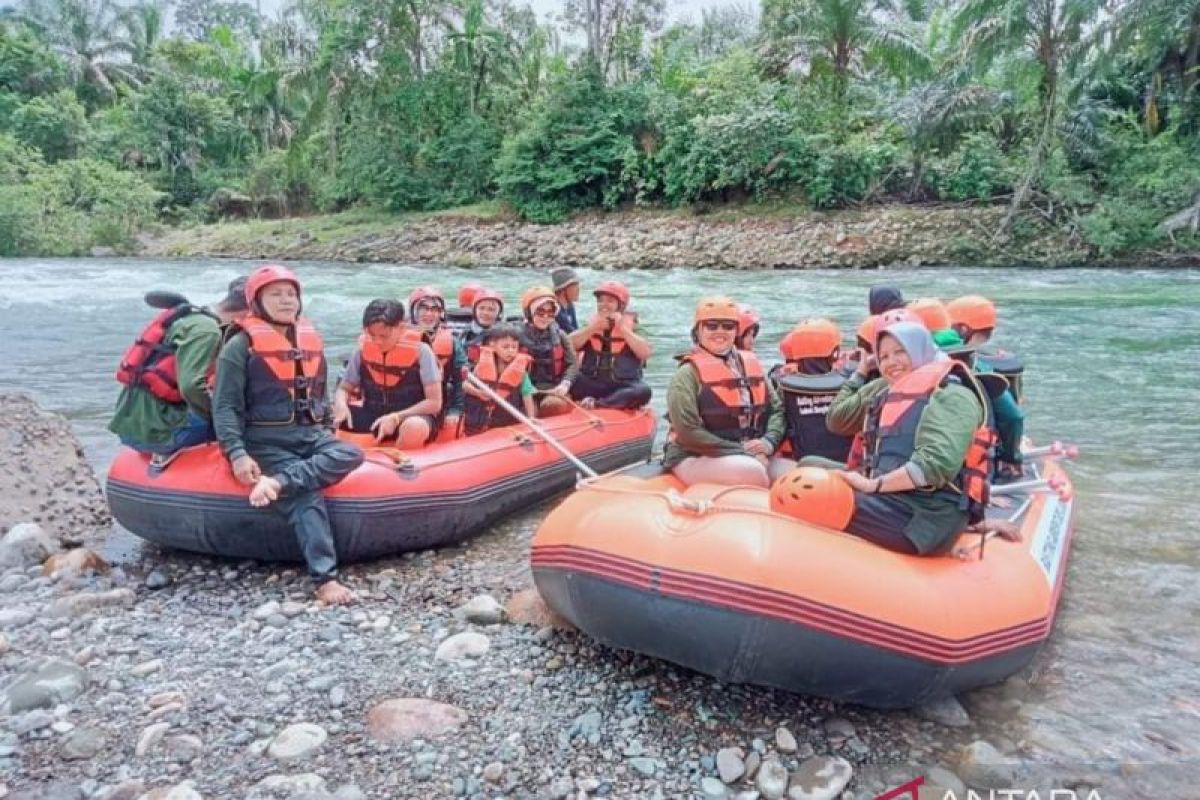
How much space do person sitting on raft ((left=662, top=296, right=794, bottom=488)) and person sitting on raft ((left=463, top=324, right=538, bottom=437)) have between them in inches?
57.9

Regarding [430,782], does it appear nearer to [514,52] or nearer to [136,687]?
[136,687]

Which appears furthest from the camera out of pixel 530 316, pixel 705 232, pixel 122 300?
pixel 705 232

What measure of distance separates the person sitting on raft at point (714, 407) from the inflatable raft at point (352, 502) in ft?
3.52

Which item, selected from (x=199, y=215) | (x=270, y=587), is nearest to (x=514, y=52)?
(x=199, y=215)

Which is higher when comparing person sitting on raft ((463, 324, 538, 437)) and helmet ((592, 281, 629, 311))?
helmet ((592, 281, 629, 311))

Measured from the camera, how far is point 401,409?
510 cm

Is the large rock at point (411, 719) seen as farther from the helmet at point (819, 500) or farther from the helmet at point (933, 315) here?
the helmet at point (933, 315)

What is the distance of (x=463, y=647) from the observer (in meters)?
3.39

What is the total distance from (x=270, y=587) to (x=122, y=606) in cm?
58

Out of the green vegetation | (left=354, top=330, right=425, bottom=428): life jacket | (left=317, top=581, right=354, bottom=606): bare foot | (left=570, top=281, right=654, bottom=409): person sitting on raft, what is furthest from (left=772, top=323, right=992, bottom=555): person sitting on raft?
the green vegetation

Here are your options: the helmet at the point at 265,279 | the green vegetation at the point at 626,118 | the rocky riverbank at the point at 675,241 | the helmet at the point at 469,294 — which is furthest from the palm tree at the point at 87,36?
the helmet at the point at 265,279

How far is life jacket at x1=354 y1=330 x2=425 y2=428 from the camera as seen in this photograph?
4.99m

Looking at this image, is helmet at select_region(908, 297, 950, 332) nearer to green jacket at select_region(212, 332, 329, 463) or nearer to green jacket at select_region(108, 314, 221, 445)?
green jacket at select_region(212, 332, 329, 463)

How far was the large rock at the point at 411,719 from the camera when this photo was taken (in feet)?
9.25
